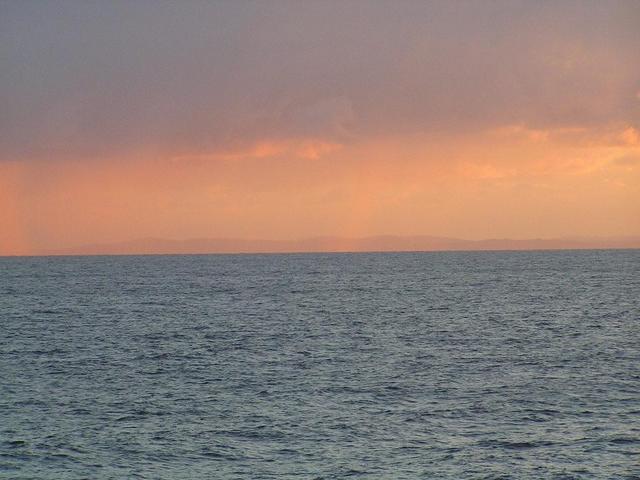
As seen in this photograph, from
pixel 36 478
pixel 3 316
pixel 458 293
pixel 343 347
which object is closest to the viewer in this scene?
pixel 36 478

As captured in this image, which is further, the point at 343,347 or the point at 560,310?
the point at 560,310

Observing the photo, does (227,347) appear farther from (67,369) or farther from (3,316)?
(3,316)

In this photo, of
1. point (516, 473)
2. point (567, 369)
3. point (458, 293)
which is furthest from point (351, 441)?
point (458, 293)

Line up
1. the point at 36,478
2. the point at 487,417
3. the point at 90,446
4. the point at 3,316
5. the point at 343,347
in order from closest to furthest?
the point at 36,478
the point at 90,446
the point at 487,417
the point at 343,347
the point at 3,316

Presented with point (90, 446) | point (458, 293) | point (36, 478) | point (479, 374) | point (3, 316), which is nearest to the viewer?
point (36, 478)

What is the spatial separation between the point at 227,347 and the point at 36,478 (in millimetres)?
35959

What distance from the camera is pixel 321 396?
4281cm

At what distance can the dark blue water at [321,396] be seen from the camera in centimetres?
3052

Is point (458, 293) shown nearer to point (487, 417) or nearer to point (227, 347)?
point (227, 347)

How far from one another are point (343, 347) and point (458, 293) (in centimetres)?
7155

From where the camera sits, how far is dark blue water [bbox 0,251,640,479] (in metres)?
30.5

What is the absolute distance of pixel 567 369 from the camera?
51844mm

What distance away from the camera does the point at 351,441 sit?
33.3 metres

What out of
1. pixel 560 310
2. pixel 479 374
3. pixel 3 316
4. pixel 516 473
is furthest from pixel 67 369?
pixel 560 310
